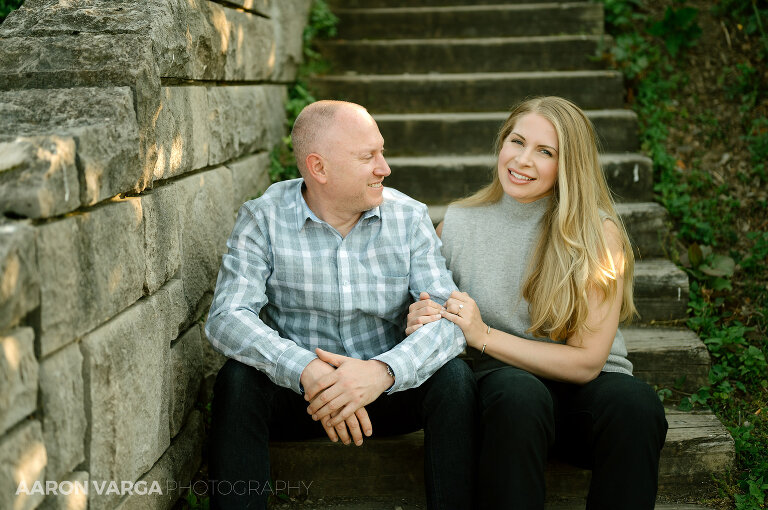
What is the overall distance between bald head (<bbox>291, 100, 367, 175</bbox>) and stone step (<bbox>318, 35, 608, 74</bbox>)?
7.02ft

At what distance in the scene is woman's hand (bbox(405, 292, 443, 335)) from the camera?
231cm

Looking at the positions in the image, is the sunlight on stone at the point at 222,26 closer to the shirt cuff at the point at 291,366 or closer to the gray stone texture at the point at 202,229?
the gray stone texture at the point at 202,229

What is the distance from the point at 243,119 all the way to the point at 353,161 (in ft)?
3.22

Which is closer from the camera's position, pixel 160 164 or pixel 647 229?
pixel 160 164

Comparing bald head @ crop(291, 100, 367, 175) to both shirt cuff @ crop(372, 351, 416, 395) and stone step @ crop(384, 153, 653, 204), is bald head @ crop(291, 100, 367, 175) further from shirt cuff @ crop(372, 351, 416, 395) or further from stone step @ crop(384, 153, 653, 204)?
stone step @ crop(384, 153, 653, 204)

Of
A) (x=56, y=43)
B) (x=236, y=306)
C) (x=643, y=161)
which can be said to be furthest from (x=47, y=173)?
(x=643, y=161)

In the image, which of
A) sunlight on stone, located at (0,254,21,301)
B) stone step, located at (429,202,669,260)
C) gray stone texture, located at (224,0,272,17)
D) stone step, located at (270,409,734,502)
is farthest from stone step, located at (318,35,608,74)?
sunlight on stone, located at (0,254,21,301)

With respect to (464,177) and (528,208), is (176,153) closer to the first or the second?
(528,208)

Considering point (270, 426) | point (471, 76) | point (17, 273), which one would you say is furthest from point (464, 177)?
point (17, 273)

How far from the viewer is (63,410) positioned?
1.57 m

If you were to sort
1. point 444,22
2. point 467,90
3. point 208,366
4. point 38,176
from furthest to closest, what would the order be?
1. point 444,22
2. point 467,90
3. point 208,366
4. point 38,176

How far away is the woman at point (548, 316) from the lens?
6.95 feet

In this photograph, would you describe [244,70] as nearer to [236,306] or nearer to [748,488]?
[236,306]

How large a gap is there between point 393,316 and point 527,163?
0.70 metres
